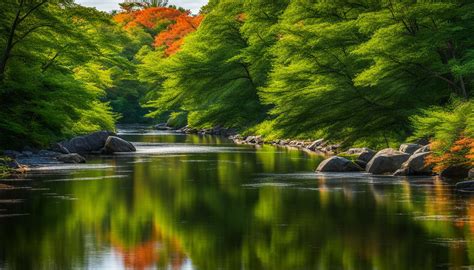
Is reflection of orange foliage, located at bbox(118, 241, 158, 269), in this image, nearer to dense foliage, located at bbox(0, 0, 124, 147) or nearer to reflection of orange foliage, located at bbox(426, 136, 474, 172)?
reflection of orange foliage, located at bbox(426, 136, 474, 172)

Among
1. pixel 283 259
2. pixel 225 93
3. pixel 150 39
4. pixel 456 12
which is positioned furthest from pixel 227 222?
pixel 150 39

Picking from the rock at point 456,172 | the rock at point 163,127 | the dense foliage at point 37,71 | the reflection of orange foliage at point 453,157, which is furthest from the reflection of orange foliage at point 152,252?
the rock at point 163,127

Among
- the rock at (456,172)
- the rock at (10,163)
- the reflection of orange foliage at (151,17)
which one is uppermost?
the reflection of orange foliage at (151,17)

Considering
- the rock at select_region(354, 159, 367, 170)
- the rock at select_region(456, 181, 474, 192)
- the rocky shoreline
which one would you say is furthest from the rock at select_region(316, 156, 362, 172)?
the rocky shoreline

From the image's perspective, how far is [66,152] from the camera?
141 feet

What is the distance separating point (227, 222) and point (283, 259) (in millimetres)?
4875

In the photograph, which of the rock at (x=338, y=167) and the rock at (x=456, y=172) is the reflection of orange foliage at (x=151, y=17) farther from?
the rock at (x=456, y=172)

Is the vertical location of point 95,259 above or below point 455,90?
below

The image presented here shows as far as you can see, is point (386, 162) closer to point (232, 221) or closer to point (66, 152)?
point (232, 221)

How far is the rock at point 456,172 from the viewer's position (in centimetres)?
2955

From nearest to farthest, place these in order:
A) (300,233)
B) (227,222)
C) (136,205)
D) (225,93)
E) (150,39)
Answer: (300,233) → (227,222) → (136,205) → (225,93) → (150,39)

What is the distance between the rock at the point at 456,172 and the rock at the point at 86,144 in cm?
2220

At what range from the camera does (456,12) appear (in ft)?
123

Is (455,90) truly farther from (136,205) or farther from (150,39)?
(150,39)
